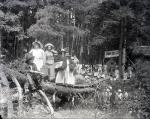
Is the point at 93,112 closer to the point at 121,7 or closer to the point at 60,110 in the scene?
the point at 60,110

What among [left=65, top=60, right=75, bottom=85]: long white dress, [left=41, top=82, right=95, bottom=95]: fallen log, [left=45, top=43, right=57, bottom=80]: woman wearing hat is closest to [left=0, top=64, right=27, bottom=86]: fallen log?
[left=41, top=82, right=95, bottom=95]: fallen log

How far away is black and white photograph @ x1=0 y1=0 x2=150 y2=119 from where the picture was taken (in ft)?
11.4

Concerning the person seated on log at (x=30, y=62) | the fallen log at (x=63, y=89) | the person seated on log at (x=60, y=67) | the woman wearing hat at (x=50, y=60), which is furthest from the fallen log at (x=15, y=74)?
the person seated on log at (x=60, y=67)

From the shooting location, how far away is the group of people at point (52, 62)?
4.32m

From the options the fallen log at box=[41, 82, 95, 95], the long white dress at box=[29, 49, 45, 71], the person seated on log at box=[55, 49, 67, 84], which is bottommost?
the fallen log at box=[41, 82, 95, 95]

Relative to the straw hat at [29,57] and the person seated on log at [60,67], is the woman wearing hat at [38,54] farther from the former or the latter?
the person seated on log at [60,67]

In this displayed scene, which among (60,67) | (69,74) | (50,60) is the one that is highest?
(50,60)

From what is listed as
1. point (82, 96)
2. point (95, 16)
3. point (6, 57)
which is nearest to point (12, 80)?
point (6, 57)

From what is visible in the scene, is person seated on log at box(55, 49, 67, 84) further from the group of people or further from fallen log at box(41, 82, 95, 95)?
fallen log at box(41, 82, 95, 95)

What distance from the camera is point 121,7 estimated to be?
3.55 meters

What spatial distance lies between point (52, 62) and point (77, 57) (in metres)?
0.66

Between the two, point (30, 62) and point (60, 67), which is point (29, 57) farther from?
point (60, 67)

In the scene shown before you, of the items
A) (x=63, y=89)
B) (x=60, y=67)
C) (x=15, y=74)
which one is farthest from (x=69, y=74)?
(x=15, y=74)

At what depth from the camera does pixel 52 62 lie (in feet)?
15.4
